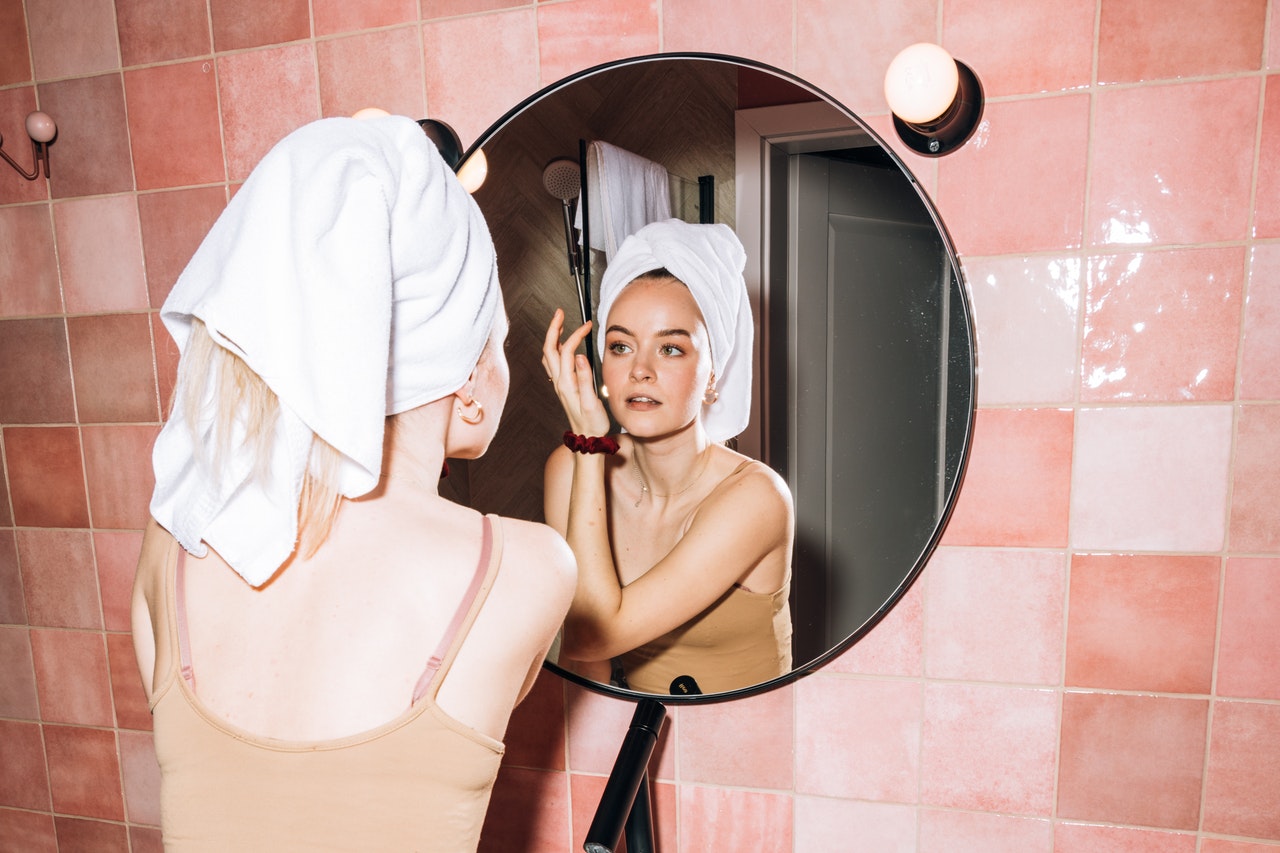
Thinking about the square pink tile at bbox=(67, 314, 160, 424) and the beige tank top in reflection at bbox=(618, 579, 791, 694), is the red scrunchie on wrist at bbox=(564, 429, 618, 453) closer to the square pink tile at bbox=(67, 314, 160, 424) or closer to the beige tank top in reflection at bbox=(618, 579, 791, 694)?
the beige tank top in reflection at bbox=(618, 579, 791, 694)

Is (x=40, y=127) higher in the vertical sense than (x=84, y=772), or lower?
higher

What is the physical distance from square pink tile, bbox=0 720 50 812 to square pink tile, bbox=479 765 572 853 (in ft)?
2.51

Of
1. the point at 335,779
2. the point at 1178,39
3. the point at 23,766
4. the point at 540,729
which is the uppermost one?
the point at 1178,39

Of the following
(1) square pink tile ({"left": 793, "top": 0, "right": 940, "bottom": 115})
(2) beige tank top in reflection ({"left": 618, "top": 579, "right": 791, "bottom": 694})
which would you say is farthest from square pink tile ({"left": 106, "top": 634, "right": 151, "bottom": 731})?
(1) square pink tile ({"left": 793, "top": 0, "right": 940, "bottom": 115})

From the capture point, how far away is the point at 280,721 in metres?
0.57

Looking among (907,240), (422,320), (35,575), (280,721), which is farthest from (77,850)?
(907,240)

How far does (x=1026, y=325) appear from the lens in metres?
0.84

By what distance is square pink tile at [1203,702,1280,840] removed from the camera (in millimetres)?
853

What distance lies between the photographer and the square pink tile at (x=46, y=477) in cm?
116

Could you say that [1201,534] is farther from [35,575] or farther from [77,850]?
[77,850]

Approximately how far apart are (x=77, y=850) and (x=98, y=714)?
262mm

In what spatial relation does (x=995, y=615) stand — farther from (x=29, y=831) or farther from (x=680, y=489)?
(x=29, y=831)

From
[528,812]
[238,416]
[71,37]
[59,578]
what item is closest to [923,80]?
[238,416]

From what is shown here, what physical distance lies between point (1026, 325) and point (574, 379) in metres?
0.50
